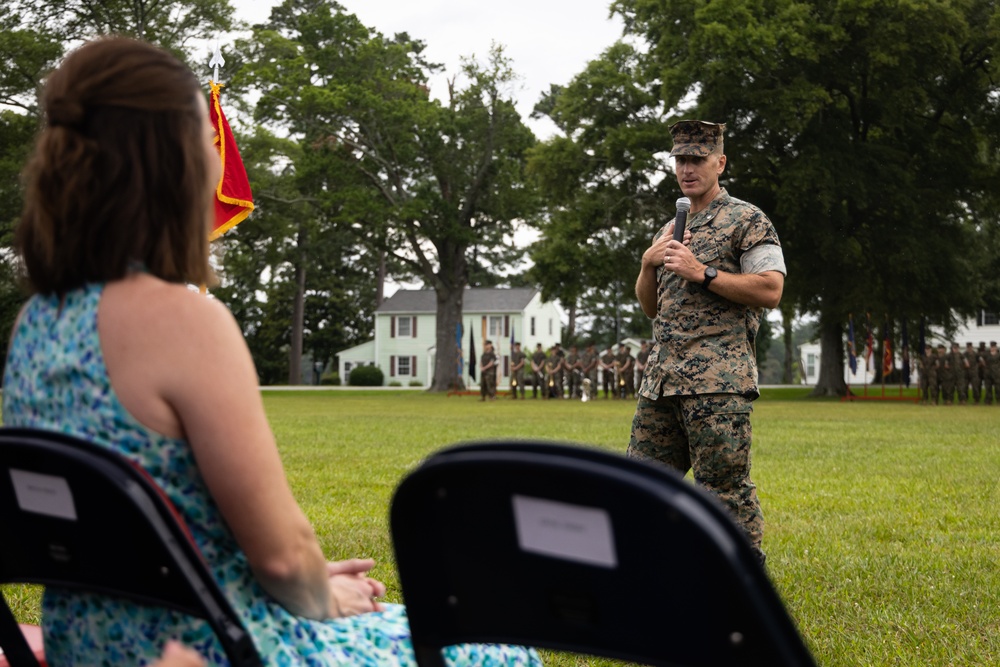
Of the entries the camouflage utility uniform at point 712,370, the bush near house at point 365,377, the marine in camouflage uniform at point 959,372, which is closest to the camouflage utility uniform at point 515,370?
the marine in camouflage uniform at point 959,372

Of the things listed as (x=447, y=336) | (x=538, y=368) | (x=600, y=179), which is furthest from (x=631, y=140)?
(x=447, y=336)

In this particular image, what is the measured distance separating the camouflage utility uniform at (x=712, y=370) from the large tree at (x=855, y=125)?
31.9 metres

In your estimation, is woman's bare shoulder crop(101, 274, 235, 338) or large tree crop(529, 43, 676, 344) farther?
large tree crop(529, 43, 676, 344)

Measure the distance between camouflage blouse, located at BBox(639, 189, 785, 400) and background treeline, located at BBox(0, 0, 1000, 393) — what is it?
94.0 ft

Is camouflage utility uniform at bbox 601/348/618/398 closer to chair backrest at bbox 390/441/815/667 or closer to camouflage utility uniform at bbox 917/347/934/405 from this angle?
camouflage utility uniform at bbox 917/347/934/405

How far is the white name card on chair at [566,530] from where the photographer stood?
4.67 feet

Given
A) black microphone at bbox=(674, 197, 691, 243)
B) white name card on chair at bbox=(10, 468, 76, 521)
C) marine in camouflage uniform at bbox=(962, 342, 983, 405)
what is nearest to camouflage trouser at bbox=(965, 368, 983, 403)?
marine in camouflage uniform at bbox=(962, 342, 983, 405)

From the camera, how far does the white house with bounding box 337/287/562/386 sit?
3110 inches

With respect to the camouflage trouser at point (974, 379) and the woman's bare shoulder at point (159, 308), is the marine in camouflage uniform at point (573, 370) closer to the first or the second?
the camouflage trouser at point (974, 379)

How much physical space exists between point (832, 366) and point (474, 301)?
1596 inches

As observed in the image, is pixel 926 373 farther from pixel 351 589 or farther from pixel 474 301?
pixel 474 301

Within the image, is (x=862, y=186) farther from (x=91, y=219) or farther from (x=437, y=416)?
(x=91, y=219)

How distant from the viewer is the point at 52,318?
6.35ft

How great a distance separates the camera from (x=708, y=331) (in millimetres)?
5168
